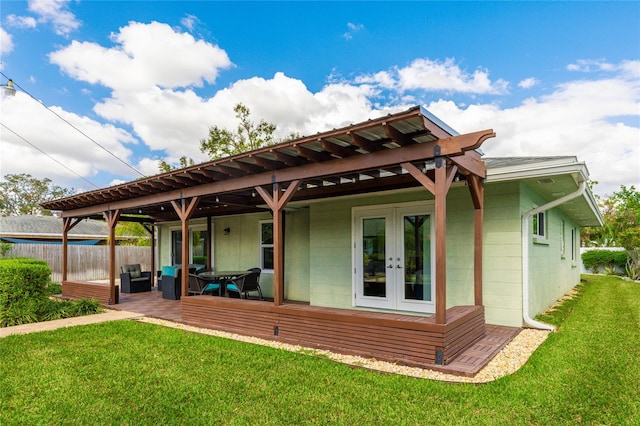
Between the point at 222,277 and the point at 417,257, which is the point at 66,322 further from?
the point at 417,257

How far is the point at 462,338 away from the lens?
4621 millimetres

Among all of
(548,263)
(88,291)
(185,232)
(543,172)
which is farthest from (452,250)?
(88,291)

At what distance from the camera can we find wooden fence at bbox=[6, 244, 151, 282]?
15273mm

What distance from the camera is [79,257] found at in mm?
16625

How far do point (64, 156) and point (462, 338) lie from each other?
2990cm

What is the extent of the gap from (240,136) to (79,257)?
1298 cm

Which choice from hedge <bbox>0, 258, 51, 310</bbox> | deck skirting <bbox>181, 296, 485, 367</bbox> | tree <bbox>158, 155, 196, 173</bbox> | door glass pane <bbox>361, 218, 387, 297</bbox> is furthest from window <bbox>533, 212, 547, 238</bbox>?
tree <bbox>158, 155, 196, 173</bbox>

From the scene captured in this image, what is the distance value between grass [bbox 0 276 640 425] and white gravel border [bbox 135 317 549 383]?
0.16 m

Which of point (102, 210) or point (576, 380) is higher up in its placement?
point (102, 210)

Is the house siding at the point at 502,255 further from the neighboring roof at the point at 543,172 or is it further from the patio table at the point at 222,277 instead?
the patio table at the point at 222,277

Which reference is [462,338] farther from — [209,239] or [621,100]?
[621,100]

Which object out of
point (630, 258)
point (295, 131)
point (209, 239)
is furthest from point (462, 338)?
point (295, 131)

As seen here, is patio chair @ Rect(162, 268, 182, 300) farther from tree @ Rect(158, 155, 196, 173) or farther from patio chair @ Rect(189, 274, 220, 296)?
tree @ Rect(158, 155, 196, 173)

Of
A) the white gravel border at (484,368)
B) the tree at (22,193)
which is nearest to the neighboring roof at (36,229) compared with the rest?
the tree at (22,193)
